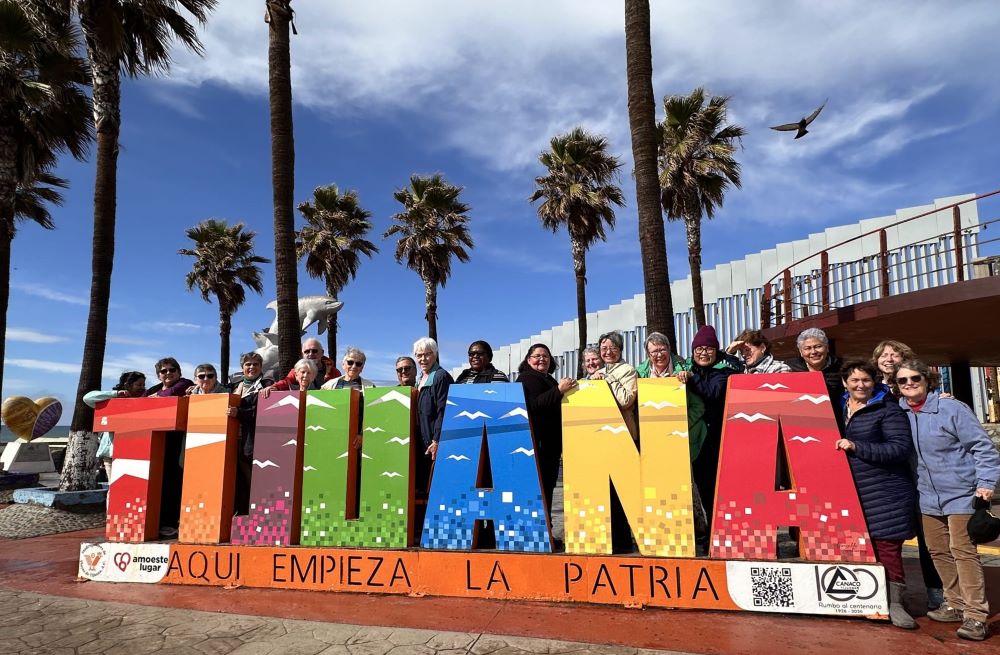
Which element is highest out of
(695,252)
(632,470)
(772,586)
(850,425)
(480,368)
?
(695,252)

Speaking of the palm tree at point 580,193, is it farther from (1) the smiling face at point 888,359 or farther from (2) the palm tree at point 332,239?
Result: (1) the smiling face at point 888,359

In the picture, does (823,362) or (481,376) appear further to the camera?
(481,376)

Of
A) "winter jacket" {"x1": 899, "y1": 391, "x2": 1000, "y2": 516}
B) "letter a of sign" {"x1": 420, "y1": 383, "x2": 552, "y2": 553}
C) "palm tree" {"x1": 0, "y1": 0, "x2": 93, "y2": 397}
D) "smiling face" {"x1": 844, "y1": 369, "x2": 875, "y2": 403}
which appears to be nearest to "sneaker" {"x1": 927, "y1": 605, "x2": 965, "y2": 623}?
"winter jacket" {"x1": 899, "y1": 391, "x2": 1000, "y2": 516}

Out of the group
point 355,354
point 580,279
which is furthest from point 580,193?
point 355,354

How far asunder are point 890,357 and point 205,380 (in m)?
5.52

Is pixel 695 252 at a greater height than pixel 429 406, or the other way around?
pixel 695 252

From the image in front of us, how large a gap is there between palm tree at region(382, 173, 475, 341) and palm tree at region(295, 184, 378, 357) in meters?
2.02

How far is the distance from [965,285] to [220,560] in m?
10.3

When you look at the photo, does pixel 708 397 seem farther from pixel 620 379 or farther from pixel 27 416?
pixel 27 416

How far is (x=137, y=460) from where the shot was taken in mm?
4941

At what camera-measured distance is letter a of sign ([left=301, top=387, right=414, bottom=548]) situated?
430 centimetres

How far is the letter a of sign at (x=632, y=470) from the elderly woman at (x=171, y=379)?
3.75 m

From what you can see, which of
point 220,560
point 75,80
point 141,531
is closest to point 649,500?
point 220,560

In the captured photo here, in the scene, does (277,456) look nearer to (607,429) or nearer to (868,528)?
(607,429)
